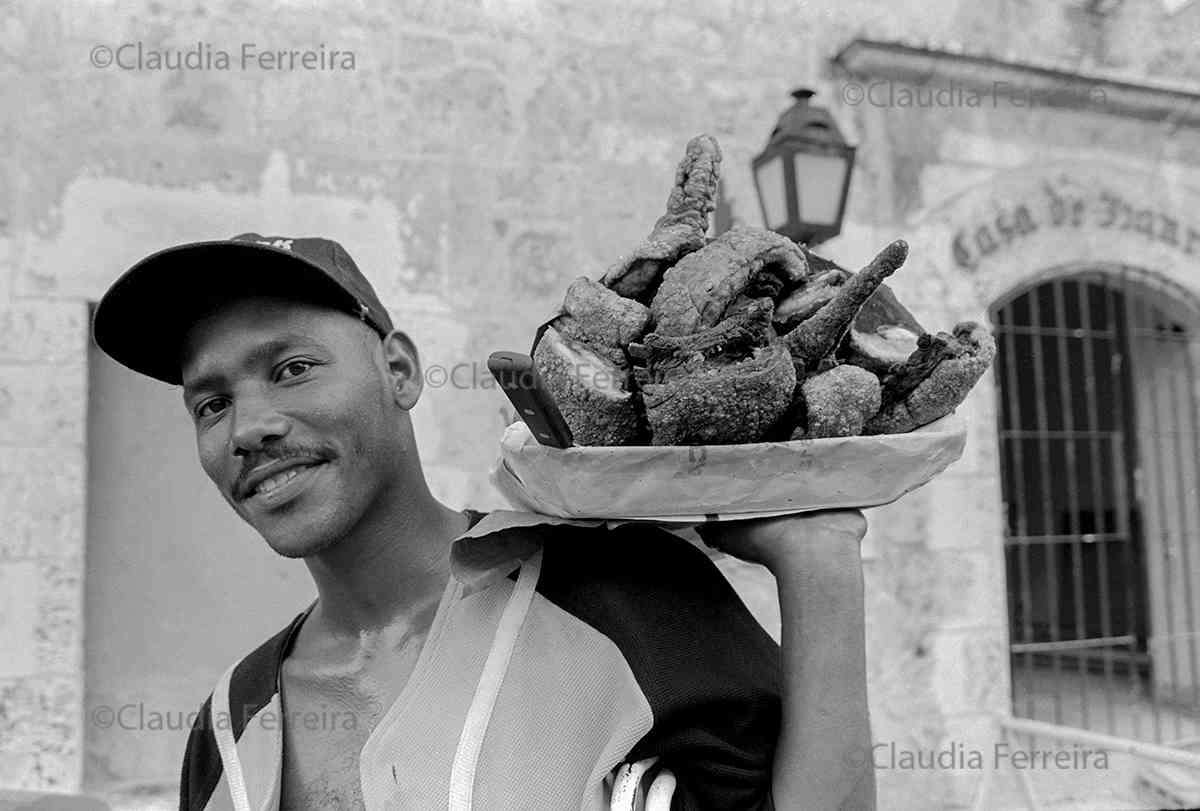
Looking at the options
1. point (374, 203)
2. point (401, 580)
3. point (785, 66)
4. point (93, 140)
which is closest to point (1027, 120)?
point (785, 66)

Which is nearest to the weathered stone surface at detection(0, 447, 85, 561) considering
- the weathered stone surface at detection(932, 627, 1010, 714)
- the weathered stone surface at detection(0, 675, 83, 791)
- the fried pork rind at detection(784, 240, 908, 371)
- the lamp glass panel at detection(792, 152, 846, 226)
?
the weathered stone surface at detection(0, 675, 83, 791)

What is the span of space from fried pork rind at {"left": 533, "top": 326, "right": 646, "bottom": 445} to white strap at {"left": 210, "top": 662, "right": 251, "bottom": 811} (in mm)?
780

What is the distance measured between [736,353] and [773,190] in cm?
297

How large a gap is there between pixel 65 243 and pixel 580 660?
151 inches

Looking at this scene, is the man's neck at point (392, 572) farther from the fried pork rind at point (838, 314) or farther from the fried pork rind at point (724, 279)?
the fried pork rind at point (838, 314)

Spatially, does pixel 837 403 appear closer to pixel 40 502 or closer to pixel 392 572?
pixel 392 572

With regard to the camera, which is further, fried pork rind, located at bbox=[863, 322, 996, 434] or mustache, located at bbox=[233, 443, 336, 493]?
mustache, located at bbox=[233, 443, 336, 493]

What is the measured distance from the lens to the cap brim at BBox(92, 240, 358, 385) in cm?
162

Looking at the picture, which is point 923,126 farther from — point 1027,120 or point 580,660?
point 580,660

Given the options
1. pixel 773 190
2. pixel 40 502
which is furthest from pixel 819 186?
pixel 40 502

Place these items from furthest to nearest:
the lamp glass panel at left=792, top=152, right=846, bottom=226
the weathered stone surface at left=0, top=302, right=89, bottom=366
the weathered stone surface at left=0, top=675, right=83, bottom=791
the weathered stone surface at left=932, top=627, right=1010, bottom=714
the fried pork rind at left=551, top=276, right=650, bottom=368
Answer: the weathered stone surface at left=932, top=627, right=1010, bottom=714
the weathered stone surface at left=0, top=302, right=89, bottom=366
the weathered stone surface at left=0, top=675, right=83, bottom=791
the lamp glass panel at left=792, top=152, right=846, bottom=226
the fried pork rind at left=551, top=276, right=650, bottom=368

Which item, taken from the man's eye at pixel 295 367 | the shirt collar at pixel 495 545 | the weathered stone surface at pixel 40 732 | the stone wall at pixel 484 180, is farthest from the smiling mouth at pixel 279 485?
the weathered stone surface at pixel 40 732

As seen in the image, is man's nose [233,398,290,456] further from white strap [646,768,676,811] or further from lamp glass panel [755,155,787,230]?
lamp glass panel [755,155,787,230]

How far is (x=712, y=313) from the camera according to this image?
1.30 m
